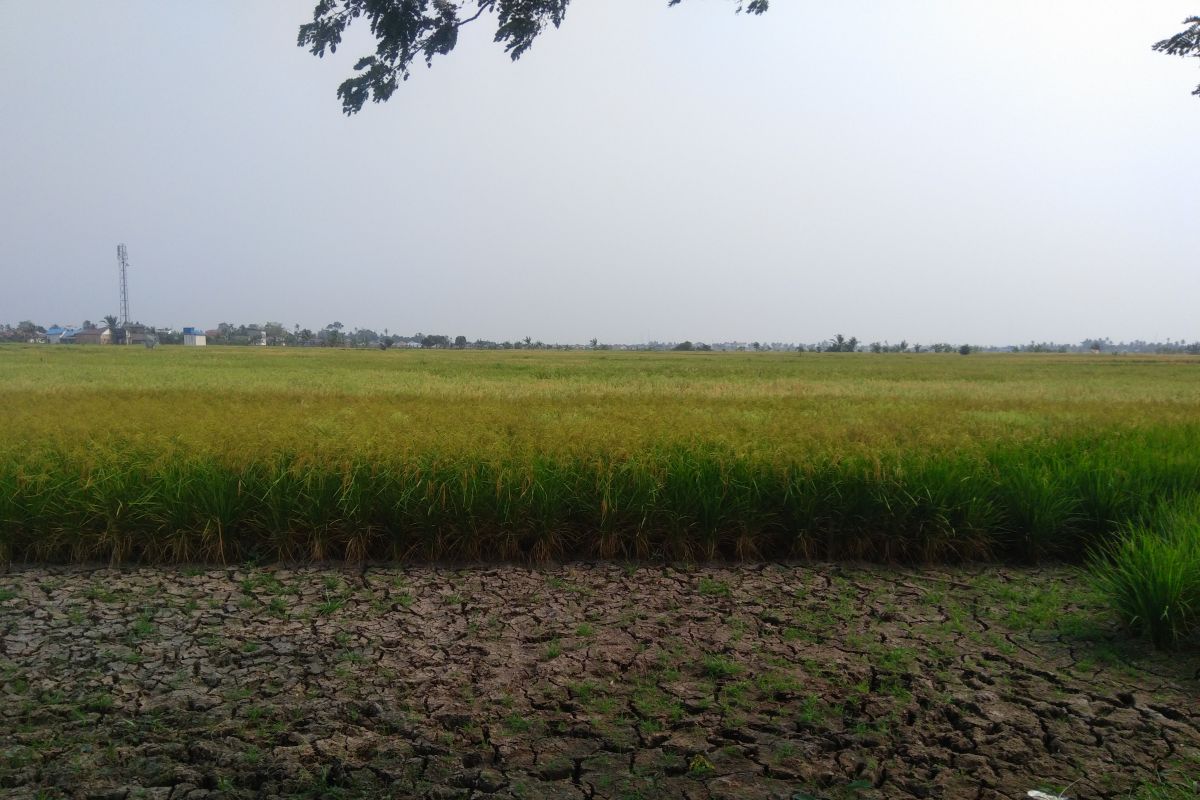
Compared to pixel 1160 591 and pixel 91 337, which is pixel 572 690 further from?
pixel 91 337

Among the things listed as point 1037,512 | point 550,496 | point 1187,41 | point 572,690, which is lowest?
point 572,690

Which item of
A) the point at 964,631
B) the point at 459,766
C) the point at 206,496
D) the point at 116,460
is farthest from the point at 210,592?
the point at 964,631

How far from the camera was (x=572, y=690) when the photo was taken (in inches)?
131

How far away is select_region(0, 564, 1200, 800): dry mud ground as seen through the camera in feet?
8.69

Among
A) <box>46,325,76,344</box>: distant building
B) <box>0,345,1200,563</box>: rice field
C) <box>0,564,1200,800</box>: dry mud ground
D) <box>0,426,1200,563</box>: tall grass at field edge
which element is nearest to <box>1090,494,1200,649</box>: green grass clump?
<box>0,564,1200,800</box>: dry mud ground

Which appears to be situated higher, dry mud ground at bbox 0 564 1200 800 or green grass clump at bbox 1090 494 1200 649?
green grass clump at bbox 1090 494 1200 649

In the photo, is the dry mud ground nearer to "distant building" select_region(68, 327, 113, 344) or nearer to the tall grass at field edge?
the tall grass at field edge

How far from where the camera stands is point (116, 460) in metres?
5.88

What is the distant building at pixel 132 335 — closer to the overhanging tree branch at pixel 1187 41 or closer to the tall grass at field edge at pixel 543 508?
the tall grass at field edge at pixel 543 508

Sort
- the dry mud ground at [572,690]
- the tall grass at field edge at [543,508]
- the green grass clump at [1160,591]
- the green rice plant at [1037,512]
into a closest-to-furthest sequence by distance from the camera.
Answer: the dry mud ground at [572,690] → the green grass clump at [1160,591] → the tall grass at field edge at [543,508] → the green rice plant at [1037,512]

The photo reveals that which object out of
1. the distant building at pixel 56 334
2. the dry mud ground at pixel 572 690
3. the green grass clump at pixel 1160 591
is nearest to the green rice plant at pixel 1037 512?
the dry mud ground at pixel 572 690

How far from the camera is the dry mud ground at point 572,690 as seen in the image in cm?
265

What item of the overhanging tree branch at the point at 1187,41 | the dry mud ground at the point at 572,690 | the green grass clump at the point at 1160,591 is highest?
the overhanging tree branch at the point at 1187,41

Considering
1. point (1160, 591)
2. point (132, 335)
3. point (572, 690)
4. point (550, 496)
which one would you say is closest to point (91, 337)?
point (132, 335)
